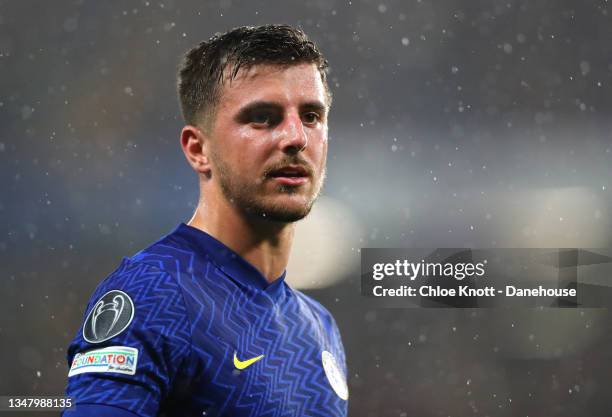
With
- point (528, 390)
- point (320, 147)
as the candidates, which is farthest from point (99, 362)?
point (528, 390)

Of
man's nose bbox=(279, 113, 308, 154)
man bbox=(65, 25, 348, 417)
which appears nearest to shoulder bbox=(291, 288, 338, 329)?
man bbox=(65, 25, 348, 417)

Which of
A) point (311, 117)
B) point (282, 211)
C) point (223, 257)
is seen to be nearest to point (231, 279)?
point (223, 257)

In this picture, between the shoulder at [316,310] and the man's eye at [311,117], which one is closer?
the man's eye at [311,117]

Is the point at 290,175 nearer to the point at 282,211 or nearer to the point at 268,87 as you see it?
the point at 282,211

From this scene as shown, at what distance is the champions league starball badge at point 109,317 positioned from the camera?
1457mm

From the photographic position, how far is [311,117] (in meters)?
1.82

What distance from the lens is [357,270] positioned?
6.44m

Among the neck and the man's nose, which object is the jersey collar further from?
the man's nose

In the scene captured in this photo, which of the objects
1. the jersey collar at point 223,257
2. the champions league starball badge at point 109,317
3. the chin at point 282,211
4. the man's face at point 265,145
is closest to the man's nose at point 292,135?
the man's face at point 265,145

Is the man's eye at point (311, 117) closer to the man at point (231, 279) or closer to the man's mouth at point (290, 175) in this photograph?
the man at point (231, 279)

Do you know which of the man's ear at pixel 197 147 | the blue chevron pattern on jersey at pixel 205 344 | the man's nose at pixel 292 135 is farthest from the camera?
the man's ear at pixel 197 147

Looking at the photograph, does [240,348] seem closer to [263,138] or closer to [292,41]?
[263,138]

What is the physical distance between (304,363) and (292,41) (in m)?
0.81

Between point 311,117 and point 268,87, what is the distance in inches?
5.9
